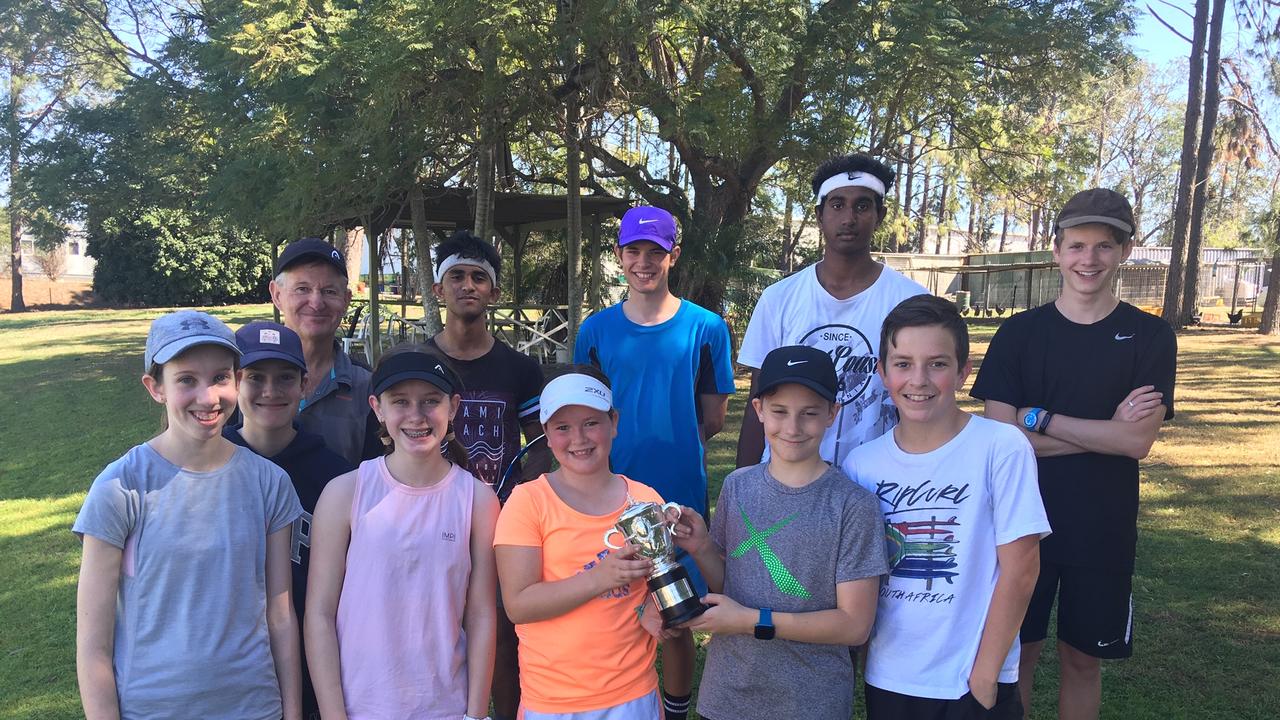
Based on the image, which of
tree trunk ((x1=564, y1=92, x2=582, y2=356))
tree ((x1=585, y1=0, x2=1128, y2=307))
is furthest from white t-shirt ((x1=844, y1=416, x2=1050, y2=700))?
tree trunk ((x1=564, y1=92, x2=582, y2=356))

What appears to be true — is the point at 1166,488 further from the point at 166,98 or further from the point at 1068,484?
the point at 166,98

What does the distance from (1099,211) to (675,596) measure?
2.06 metres

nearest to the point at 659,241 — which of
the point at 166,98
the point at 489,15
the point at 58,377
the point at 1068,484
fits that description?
the point at 1068,484

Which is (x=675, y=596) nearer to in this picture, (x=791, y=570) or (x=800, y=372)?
(x=791, y=570)

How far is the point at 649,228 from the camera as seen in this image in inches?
126

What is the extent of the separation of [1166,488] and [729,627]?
7302 mm

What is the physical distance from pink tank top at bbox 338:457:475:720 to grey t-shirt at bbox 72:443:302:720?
0.25 metres

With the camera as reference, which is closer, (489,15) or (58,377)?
(489,15)

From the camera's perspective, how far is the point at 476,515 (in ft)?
8.01

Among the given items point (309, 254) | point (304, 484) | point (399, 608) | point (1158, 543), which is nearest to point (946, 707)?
Result: point (399, 608)

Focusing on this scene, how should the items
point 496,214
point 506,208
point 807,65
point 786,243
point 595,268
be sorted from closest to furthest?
point 807,65, point 506,208, point 496,214, point 786,243, point 595,268

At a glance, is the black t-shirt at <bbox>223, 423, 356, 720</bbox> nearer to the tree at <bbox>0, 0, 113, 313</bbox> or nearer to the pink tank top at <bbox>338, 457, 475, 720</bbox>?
the pink tank top at <bbox>338, 457, 475, 720</bbox>

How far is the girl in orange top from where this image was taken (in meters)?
2.38

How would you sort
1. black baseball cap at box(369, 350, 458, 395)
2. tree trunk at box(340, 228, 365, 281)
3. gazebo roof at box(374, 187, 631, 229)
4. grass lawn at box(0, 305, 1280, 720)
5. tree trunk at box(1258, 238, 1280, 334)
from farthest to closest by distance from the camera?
tree trunk at box(340, 228, 365, 281), tree trunk at box(1258, 238, 1280, 334), gazebo roof at box(374, 187, 631, 229), grass lawn at box(0, 305, 1280, 720), black baseball cap at box(369, 350, 458, 395)
